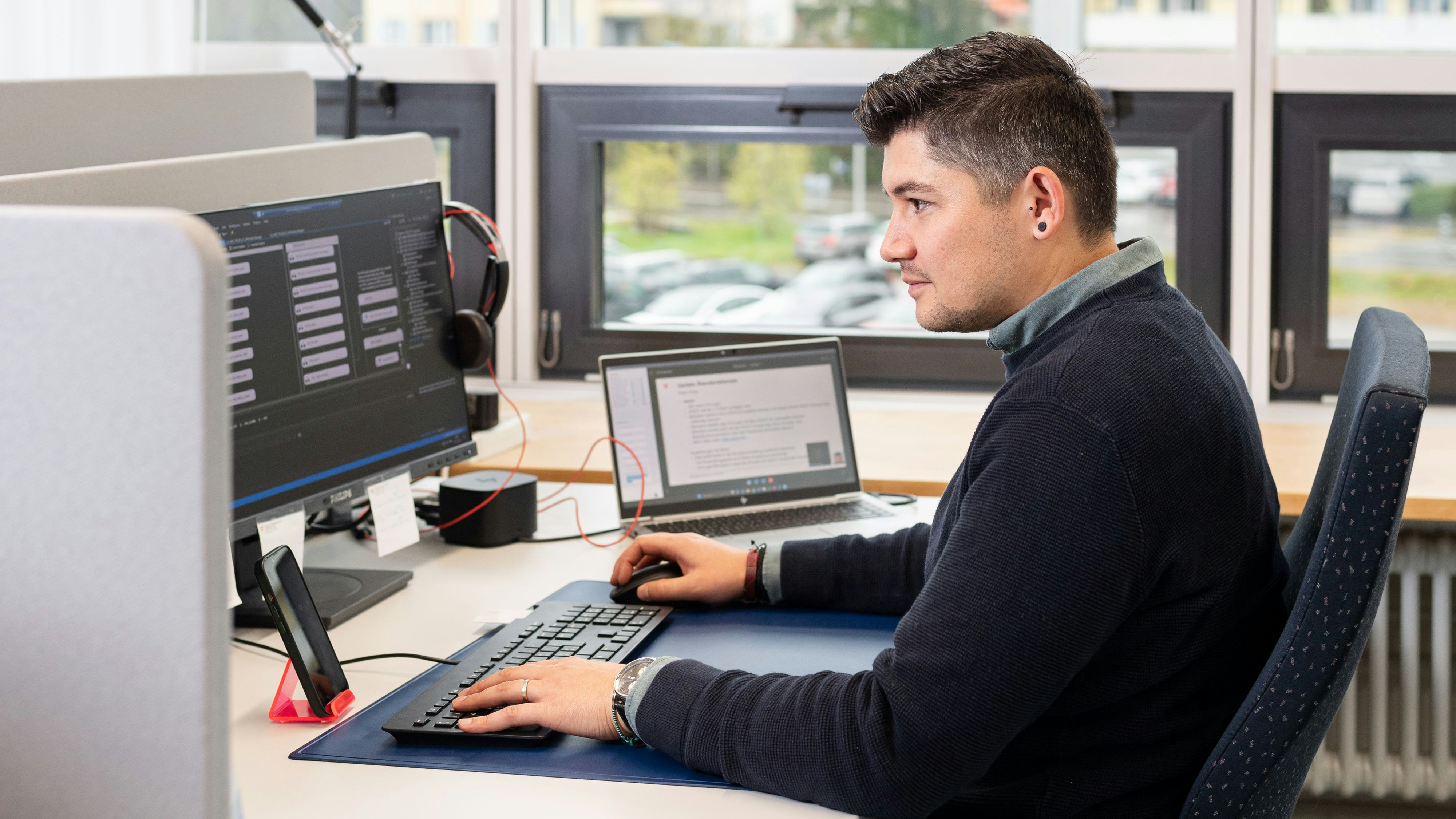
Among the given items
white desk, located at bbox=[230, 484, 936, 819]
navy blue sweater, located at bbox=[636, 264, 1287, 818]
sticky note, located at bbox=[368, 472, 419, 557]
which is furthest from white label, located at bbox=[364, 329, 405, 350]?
navy blue sweater, located at bbox=[636, 264, 1287, 818]

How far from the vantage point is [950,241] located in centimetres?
110

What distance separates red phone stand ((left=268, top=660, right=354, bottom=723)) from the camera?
1079 millimetres

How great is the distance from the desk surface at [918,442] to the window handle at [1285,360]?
4 centimetres

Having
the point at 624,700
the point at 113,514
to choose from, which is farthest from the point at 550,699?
the point at 113,514

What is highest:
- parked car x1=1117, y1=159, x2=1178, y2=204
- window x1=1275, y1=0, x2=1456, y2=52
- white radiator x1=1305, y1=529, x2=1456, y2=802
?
window x1=1275, y1=0, x2=1456, y2=52

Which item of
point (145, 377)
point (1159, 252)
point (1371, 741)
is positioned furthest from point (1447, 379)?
point (145, 377)

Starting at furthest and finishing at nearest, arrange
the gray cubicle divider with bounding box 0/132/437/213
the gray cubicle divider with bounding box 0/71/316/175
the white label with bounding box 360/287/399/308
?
the white label with bounding box 360/287/399/308, the gray cubicle divider with bounding box 0/71/316/175, the gray cubicle divider with bounding box 0/132/437/213

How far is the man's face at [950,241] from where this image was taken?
3.56 ft

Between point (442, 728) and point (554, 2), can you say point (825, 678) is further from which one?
point (554, 2)

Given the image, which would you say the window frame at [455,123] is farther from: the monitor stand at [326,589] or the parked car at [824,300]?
the monitor stand at [326,589]

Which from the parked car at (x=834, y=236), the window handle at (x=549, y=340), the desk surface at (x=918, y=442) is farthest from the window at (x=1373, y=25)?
the window handle at (x=549, y=340)

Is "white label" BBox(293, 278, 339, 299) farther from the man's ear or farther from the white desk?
the man's ear

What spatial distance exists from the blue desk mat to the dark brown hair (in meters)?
0.46

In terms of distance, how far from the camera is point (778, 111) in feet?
8.21
